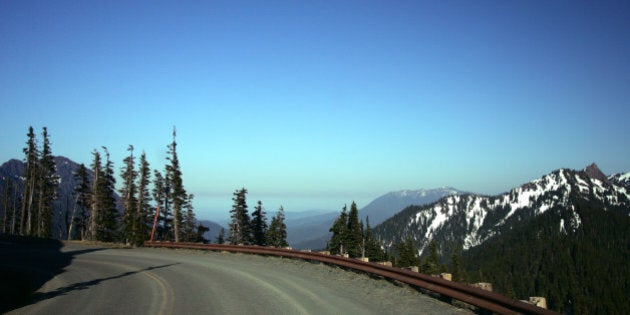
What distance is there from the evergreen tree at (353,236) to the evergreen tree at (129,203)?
33.4 metres

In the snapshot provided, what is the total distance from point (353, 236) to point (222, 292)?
61165mm

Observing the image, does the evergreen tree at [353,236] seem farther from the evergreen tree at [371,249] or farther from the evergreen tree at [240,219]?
the evergreen tree at [240,219]

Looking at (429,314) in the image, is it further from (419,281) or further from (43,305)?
(43,305)

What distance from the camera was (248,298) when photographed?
38.1 feet

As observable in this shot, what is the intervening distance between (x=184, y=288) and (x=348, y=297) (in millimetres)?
5128

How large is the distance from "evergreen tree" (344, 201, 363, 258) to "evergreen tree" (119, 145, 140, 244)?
33.4 m

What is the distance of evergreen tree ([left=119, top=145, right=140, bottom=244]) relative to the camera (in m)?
51.7

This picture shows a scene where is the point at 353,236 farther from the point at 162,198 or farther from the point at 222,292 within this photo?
the point at 222,292

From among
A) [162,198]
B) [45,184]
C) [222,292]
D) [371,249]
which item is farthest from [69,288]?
[371,249]

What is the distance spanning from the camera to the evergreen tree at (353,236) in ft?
235

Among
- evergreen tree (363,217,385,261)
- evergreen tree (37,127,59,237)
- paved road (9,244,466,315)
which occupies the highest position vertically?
evergreen tree (37,127,59,237)

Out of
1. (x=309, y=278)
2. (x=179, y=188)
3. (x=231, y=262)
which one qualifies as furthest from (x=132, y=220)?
(x=309, y=278)

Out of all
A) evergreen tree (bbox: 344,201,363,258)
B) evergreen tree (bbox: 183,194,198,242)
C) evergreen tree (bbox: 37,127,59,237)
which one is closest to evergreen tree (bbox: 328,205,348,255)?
evergreen tree (bbox: 344,201,363,258)

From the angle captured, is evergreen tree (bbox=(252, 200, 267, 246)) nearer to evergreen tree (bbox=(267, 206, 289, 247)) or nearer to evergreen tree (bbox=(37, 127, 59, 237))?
evergreen tree (bbox=(267, 206, 289, 247))
